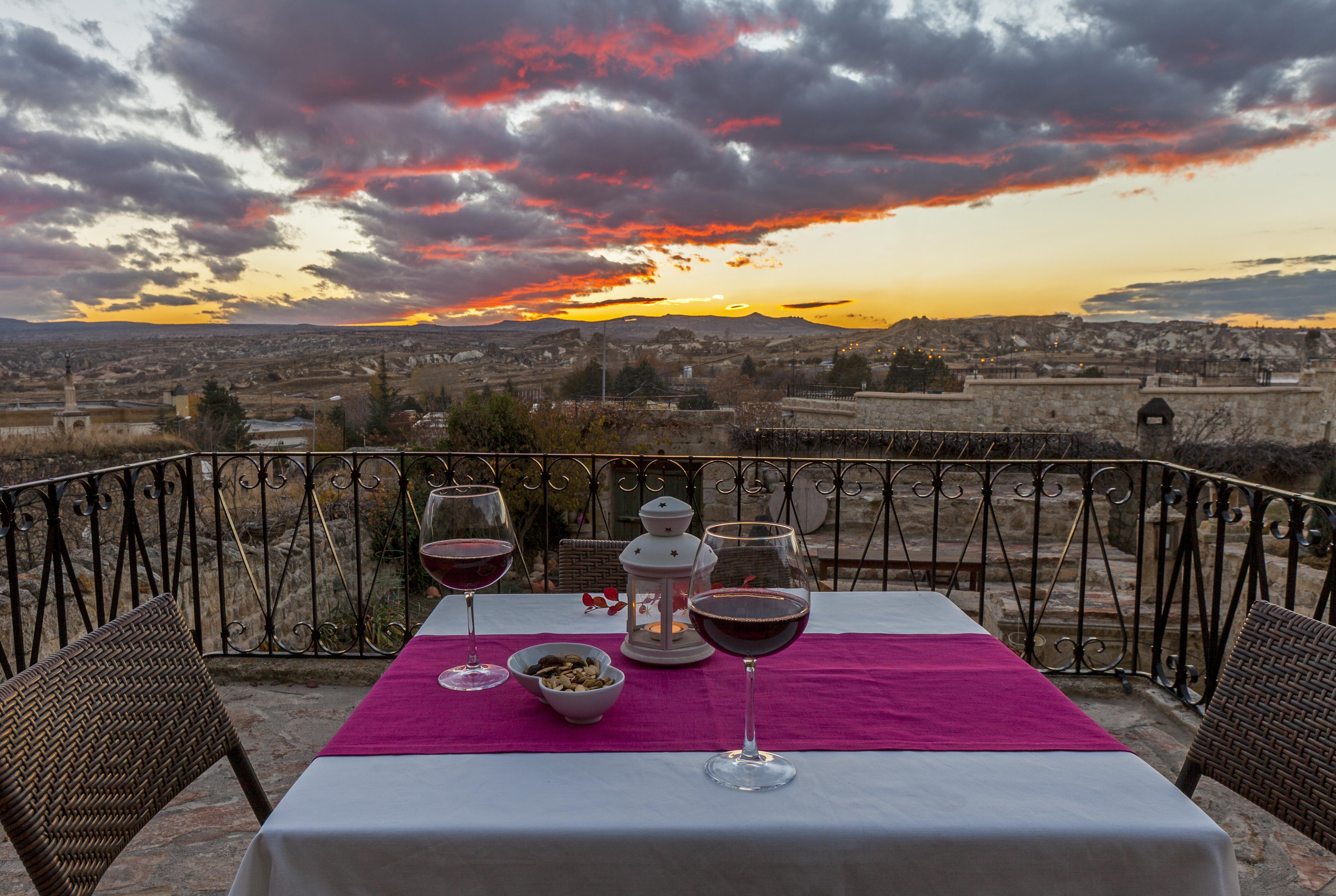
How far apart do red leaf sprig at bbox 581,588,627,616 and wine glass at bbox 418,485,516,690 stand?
261 millimetres

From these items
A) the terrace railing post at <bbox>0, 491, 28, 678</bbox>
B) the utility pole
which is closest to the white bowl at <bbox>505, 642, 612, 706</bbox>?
the terrace railing post at <bbox>0, 491, 28, 678</bbox>

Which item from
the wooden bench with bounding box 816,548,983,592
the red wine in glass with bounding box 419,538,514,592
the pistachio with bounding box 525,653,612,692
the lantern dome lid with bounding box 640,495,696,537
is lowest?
the wooden bench with bounding box 816,548,983,592

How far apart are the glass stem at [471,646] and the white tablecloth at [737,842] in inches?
12.5

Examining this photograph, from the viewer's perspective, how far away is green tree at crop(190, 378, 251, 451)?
15969 mm

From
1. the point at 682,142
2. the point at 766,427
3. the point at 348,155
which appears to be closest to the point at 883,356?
the point at 766,427

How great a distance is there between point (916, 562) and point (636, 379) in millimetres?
16425

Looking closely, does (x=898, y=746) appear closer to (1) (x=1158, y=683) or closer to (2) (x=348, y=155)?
(1) (x=1158, y=683)

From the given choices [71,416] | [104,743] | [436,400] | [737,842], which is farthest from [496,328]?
[737,842]

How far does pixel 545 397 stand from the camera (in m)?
14.4

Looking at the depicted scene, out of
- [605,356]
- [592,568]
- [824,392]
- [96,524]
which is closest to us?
[592,568]

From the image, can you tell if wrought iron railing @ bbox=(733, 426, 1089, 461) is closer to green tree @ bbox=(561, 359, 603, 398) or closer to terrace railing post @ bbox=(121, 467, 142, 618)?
green tree @ bbox=(561, 359, 603, 398)

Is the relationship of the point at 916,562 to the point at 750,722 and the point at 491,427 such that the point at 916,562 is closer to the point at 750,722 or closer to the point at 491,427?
the point at 750,722

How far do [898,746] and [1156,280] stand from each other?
32635 mm

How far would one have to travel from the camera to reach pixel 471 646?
102cm
